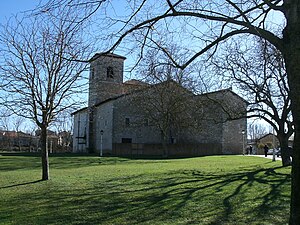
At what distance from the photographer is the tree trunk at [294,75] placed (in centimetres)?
524

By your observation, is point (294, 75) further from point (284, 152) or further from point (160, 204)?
point (284, 152)

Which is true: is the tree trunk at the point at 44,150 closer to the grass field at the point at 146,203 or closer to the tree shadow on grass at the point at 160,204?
the grass field at the point at 146,203

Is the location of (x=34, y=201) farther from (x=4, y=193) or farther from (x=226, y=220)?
(x=226, y=220)

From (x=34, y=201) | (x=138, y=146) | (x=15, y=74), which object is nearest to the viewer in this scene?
(x=34, y=201)

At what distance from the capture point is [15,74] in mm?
15008

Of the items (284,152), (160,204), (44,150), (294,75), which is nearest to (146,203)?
(160,204)

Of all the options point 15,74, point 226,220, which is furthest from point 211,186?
point 15,74

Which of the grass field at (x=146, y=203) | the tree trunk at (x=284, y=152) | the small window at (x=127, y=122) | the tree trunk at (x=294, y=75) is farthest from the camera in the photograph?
the small window at (x=127, y=122)

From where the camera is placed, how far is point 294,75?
541 cm

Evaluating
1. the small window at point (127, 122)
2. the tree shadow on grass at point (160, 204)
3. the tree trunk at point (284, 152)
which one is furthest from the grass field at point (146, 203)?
the small window at point (127, 122)

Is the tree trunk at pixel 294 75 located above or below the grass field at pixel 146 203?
above

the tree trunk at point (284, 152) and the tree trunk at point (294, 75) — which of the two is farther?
the tree trunk at point (284, 152)

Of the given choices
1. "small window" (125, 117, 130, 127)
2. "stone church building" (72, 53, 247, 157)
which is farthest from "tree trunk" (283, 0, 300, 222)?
"small window" (125, 117, 130, 127)

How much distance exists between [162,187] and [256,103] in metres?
13.9
